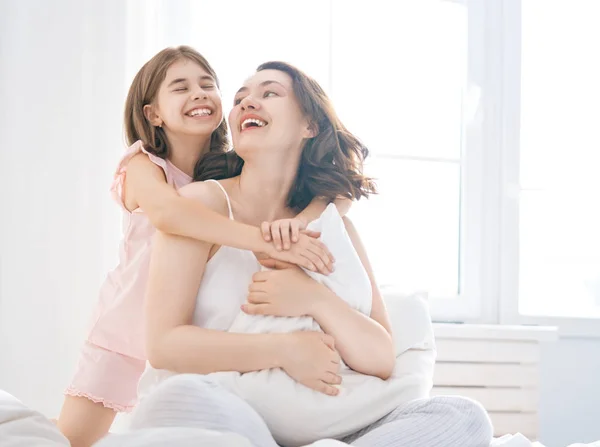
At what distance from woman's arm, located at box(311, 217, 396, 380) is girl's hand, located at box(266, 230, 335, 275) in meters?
0.04

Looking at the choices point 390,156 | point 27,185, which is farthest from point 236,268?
point 390,156

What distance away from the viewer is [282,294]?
1357 mm

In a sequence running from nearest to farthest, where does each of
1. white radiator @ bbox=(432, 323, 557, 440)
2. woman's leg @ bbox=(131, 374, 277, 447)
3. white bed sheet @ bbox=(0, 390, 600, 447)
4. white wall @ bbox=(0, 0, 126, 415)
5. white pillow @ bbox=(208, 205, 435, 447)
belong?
white bed sheet @ bbox=(0, 390, 600, 447), woman's leg @ bbox=(131, 374, 277, 447), white pillow @ bbox=(208, 205, 435, 447), white wall @ bbox=(0, 0, 126, 415), white radiator @ bbox=(432, 323, 557, 440)

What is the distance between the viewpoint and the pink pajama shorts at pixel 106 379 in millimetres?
1658

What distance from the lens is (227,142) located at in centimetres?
185

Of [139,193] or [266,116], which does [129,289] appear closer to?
[139,193]

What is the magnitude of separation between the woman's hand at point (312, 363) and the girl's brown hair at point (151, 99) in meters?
0.66

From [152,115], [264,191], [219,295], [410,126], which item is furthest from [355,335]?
[410,126]

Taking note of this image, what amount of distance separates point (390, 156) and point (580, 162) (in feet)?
2.54

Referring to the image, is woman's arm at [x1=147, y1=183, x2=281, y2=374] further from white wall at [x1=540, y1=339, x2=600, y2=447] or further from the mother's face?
white wall at [x1=540, y1=339, x2=600, y2=447]

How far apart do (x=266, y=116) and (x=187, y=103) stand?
26 cm

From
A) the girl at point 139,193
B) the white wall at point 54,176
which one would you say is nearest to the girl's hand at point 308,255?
the girl at point 139,193

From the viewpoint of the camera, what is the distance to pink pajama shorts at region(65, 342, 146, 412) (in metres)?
1.66

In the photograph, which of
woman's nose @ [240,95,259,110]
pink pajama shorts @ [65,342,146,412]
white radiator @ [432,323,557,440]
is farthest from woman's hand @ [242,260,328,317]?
white radiator @ [432,323,557,440]
